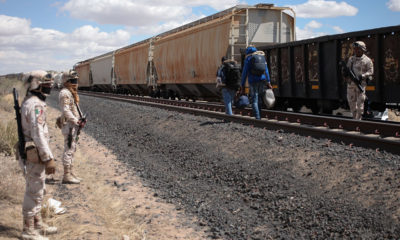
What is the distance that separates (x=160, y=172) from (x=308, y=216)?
3.56 metres

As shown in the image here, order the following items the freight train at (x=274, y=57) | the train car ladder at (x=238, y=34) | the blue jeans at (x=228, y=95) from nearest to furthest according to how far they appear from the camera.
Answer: the freight train at (x=274, y=57) → the blue jeans at (x=228, y=95) → the train car ladder at (x=238, y=34)

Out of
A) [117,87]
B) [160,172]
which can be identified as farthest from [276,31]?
[117,87]

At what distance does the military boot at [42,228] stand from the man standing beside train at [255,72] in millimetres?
6240

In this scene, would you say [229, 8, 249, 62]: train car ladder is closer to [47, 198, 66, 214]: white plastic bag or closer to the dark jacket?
the dark jacket

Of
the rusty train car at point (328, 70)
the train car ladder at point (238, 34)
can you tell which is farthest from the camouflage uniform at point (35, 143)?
the train car ladder at point (238, 34)

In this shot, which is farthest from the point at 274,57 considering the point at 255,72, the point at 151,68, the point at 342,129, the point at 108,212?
the point at 151,68

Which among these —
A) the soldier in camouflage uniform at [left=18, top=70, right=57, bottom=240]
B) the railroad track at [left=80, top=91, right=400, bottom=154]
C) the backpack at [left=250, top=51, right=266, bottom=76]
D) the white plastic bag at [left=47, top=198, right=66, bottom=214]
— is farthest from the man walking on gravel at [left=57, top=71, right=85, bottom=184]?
the backpack at [left=250, top=51, right=266, bottom=76]

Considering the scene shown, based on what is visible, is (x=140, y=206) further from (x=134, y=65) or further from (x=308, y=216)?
(x=134, y=65)

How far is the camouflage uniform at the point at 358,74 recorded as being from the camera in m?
8.05

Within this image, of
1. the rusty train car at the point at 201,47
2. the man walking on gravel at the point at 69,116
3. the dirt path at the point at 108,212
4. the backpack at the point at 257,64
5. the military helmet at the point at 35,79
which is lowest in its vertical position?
the dirt path at the point at 108,212

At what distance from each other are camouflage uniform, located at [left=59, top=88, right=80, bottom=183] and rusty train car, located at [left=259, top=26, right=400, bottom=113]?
275 inches

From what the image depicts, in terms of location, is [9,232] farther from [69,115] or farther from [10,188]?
[69,115]

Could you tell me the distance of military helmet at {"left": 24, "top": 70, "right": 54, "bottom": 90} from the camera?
4.06 meters

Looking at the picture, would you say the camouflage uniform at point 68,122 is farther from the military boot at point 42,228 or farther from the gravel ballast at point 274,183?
the military boot at point 42,228
